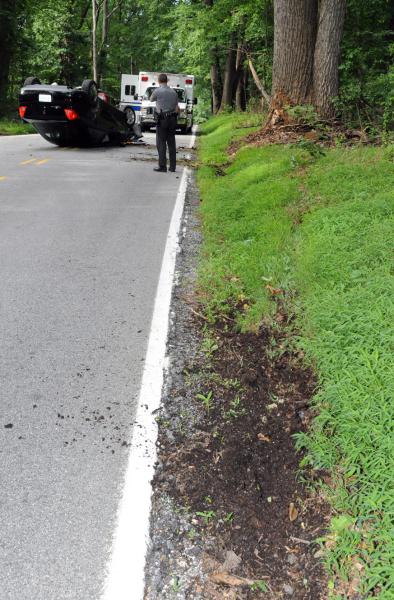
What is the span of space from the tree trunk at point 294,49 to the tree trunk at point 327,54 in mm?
207

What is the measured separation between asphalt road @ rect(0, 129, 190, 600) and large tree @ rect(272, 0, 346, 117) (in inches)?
235

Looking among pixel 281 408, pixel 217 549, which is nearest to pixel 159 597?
pixel 217 549

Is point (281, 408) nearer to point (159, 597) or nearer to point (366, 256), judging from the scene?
point (159, 597)

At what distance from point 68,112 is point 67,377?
12185 mm

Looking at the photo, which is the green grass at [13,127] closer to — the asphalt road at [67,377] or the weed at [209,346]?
the asphalt road at [67,377]

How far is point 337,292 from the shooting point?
4.07 meters

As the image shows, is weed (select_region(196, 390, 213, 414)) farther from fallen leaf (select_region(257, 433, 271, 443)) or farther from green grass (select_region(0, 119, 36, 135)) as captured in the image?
green grass (select_region(0, 119, 36, 135))

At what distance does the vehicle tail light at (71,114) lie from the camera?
14.1 m

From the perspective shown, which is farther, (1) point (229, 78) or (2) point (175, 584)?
(1) point (229, 78)

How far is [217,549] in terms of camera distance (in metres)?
2.26

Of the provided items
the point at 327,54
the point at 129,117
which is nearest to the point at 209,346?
the point at 327,54

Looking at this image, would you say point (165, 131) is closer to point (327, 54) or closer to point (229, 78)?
point (327, 54)

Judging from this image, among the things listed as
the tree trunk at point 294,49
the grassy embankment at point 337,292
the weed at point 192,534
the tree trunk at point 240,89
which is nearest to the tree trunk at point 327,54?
the tree trunk at point 294,49

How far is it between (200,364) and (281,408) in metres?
0.74
